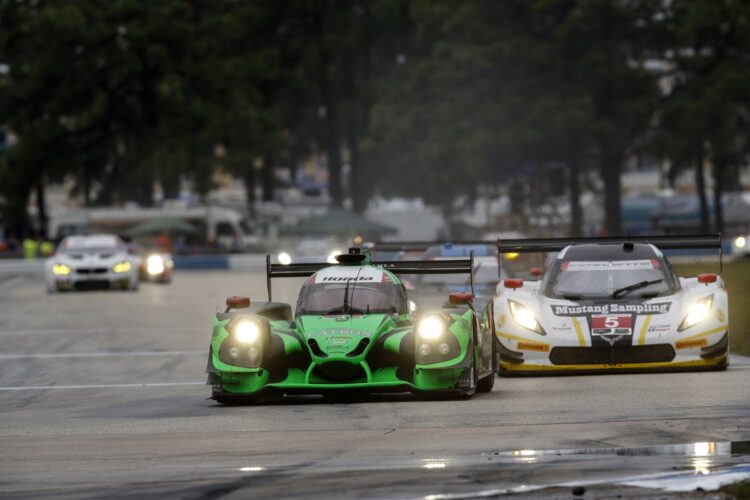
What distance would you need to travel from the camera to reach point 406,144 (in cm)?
7650

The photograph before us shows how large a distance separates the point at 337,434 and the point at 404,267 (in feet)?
15.1

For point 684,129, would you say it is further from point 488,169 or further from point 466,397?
point 466,397

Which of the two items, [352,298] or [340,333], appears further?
[352,298]

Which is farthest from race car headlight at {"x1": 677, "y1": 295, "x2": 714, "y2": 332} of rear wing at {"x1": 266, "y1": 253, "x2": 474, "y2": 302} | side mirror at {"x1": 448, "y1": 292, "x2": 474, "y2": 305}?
side mirror at {"x1": 448, "y1": 292, "x2": 474, "y2": 305}

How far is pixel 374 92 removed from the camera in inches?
3327

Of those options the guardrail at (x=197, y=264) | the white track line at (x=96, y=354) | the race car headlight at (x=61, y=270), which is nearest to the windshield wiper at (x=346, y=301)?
the white track line at (x=96, y=354)

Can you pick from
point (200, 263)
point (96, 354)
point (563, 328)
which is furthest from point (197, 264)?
point (563, 328)

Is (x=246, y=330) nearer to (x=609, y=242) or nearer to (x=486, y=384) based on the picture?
(x=486, y=384)

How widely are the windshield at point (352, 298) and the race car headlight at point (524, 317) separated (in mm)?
1706

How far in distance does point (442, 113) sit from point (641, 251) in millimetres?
54261

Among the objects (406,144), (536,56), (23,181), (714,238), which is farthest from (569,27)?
(714,238)

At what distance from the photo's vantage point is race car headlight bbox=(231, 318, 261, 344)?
14.1 m

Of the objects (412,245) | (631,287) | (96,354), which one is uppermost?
(412,245)

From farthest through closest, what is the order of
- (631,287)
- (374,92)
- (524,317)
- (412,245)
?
(374,92) < (412,245) < (631,287) < (524,317)
